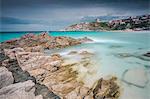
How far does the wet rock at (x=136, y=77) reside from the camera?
8.57ft

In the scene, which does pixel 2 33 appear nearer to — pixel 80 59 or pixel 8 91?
pixel 8 91

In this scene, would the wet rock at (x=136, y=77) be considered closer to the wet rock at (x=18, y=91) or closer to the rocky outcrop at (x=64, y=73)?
the rocky outcrop at (x=64, y=73)

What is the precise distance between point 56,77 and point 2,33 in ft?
2.62

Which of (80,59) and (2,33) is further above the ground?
(2,33)

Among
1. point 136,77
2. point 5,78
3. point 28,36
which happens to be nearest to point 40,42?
point 28,36

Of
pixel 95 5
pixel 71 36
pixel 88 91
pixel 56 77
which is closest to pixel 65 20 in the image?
pixel 71 36

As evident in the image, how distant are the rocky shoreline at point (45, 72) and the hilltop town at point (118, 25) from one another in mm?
149

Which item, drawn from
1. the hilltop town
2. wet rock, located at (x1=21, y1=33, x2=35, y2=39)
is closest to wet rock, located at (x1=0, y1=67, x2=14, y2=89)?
wet rock, located at (x1=21, y1=33, x2=35, y2=39)

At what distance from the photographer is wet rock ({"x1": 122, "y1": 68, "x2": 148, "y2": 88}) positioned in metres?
2.61

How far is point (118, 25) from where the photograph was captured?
9.54 ft

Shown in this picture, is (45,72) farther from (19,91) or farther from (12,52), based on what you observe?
(12,52)

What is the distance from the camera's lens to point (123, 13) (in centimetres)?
286

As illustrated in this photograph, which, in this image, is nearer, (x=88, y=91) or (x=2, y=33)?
(x=88, y=91)

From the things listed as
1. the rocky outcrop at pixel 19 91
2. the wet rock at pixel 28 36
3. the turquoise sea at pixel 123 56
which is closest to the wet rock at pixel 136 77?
the turquoise sea at pixel 123 56
